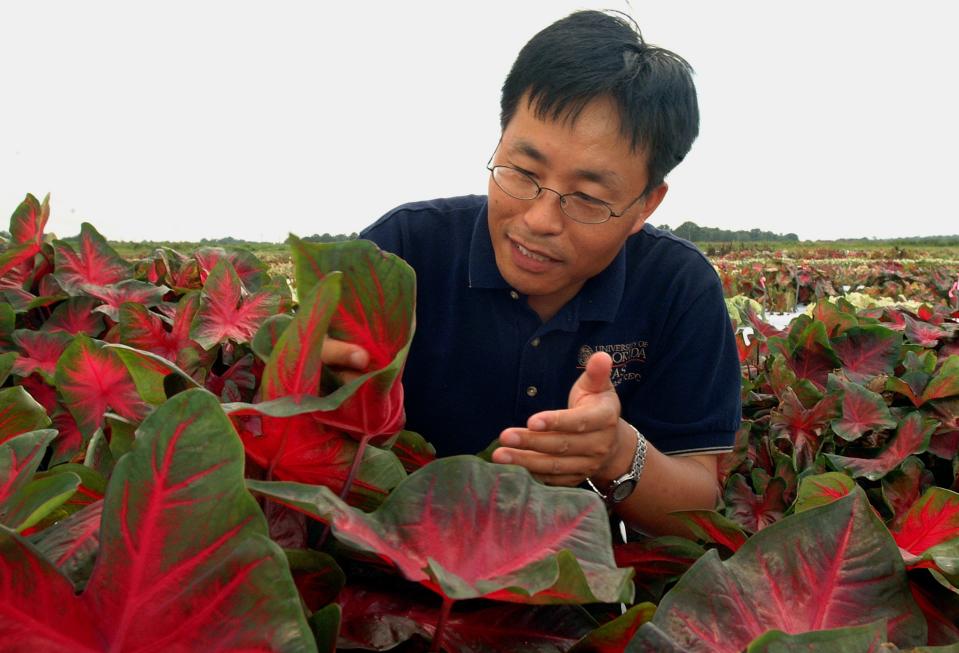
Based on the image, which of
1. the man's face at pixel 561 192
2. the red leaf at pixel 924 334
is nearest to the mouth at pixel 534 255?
the man's face at pixel 561 192

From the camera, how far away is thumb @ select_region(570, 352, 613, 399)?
77 cm

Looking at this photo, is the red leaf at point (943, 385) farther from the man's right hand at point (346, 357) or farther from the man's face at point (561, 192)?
the man's right hand at point (346, 357)

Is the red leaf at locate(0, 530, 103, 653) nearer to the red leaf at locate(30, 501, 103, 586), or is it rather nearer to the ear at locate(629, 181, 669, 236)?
the red leaf at locate(30, 501, 103, 586)

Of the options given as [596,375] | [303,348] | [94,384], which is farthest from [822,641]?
[94,384]

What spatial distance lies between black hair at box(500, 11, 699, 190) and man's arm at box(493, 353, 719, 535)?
1.60ft

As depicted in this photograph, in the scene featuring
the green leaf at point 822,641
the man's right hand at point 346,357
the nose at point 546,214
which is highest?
the nose at point 546,214

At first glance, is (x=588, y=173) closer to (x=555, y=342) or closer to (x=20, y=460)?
(x=555, y=342)

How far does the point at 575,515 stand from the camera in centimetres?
48

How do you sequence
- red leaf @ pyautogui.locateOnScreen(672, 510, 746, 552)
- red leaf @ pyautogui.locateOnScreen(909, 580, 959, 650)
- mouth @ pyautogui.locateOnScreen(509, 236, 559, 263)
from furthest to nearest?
mouth @ pyautogui.locateOnScreen(509, 236, 559, 263), red leaf @ pyautogui.locateOnScreen(672, 510, 746, 552), red leaf @ pyautogui.locateOnScreen(909, 580, 959, 650)

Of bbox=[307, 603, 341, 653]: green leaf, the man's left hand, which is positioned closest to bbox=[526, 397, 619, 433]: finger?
the man's left hand

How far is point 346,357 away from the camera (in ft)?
1.78

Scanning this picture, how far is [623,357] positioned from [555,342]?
142mm

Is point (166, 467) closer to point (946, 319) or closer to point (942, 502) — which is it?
point (942, 502)

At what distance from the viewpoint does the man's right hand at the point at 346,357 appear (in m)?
0.54
